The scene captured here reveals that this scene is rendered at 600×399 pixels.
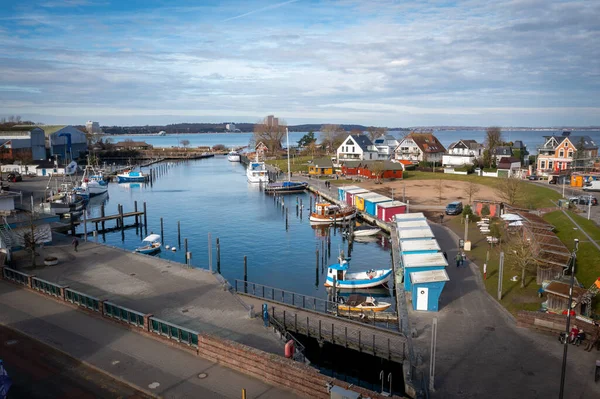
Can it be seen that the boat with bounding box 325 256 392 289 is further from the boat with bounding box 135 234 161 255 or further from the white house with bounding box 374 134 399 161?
the white house with bounding box 374 134 399 161

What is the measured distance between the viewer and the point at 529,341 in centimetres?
2008

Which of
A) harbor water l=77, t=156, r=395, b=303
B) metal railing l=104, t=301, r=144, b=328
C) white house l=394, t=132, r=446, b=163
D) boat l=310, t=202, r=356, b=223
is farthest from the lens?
white house l=394, t=132, r=446, b=163

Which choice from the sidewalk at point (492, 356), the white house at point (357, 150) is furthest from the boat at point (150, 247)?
the white house at point (357, 150)

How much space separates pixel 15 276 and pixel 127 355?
43.9 ft

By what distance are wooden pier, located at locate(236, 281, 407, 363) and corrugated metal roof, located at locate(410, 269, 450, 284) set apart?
325 centimetres

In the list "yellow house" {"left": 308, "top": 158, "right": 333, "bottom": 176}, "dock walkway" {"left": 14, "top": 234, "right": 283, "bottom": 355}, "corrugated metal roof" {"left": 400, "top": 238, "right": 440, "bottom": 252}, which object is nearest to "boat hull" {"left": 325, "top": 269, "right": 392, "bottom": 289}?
"corrugated metal roof" {"left": 400, "top": 238, "right": 440, "bottom": 252}

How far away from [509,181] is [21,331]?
45.6 meters

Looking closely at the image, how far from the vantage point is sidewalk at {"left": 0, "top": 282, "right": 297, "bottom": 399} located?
603 inches

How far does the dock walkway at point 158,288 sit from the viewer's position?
69.1ft

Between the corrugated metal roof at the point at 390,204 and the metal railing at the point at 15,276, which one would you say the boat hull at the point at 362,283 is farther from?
the metal railing at the point at 15,276

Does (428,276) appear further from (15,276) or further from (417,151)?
(417,151)

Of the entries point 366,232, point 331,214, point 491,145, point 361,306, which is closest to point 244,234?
point 331,214

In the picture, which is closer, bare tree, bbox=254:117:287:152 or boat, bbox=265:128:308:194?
boat, bbox=265:128:308:194

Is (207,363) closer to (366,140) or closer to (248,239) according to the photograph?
(248,239)
